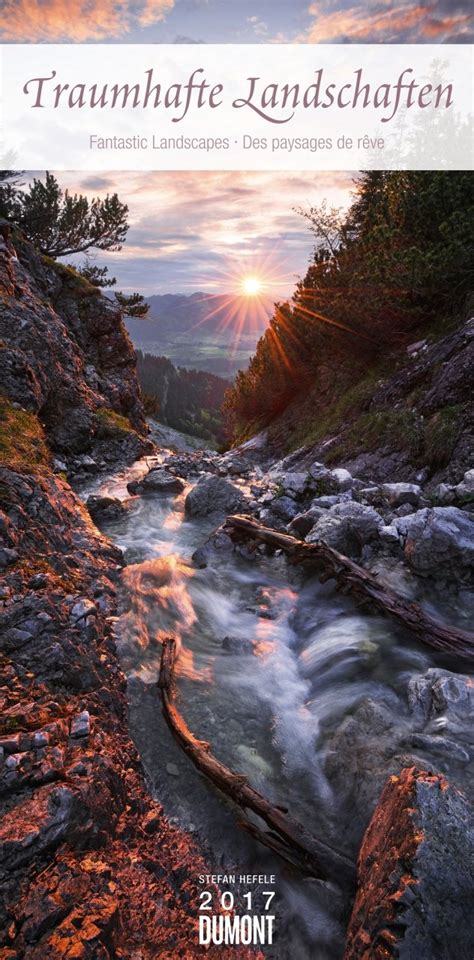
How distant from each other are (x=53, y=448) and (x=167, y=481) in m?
4.44

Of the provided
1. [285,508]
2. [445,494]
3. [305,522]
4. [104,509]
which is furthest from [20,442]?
[445,494]

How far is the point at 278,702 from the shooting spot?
5.51 m

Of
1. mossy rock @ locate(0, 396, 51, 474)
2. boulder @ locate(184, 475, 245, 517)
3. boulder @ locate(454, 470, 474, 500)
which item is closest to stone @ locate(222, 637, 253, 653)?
mossy rock @ locate(0, 396, 51, 474)

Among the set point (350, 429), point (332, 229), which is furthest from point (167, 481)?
point (332, 229)

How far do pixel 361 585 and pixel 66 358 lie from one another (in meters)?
15.8

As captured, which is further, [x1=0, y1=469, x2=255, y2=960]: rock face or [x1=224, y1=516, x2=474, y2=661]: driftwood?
[x1=224, y1=516, x2=474, y2=661]: driftwood

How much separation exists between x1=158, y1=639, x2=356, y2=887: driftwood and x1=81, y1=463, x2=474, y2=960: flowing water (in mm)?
117

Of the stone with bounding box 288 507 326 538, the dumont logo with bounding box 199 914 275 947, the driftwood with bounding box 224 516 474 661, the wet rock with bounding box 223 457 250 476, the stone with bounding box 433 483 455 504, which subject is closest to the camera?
the dumont logo with bounding box 199 914 275 947

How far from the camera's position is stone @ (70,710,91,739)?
12.7ft

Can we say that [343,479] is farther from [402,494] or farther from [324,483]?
[402,494]

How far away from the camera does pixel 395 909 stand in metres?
2.63

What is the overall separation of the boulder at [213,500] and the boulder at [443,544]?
16.8ft

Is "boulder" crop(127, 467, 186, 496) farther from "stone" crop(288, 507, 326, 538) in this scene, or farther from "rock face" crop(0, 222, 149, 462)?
"stone" crop(288, 507, 326, 538)

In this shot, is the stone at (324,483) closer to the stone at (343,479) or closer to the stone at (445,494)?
the stone at (343,479)
